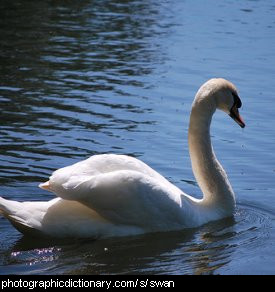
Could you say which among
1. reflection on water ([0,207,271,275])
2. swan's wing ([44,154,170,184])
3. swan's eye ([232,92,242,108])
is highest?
swan's eye ([232,92,242,108])

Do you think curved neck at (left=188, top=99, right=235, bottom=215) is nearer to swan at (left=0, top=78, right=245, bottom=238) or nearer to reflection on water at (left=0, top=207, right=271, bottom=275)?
reflection on water at (left=0, top=207, right=271, bottom=275)

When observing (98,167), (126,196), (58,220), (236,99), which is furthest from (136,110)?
(58,220)

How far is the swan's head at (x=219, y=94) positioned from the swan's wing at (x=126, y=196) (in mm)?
1244

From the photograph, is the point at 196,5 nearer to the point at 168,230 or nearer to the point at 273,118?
the point at 273,118

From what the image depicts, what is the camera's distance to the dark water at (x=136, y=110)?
8656 mm

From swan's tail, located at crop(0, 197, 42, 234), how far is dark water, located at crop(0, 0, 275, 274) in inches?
6.9

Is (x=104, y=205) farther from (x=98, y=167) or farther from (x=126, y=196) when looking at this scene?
(x=98, y=167)

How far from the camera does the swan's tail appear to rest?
28.3ft

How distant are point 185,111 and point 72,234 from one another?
5.71 meters

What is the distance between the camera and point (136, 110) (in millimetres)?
14250

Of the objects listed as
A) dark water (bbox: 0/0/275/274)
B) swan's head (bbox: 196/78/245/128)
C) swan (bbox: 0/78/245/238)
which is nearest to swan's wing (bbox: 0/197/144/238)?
swan (bbox: 0/78/245/238)

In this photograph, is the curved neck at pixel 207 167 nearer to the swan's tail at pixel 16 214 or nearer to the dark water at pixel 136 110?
the dark water at pixel 136 110

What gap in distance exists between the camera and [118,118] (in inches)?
539

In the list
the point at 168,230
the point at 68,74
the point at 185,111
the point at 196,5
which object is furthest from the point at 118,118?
the point at 196,5
